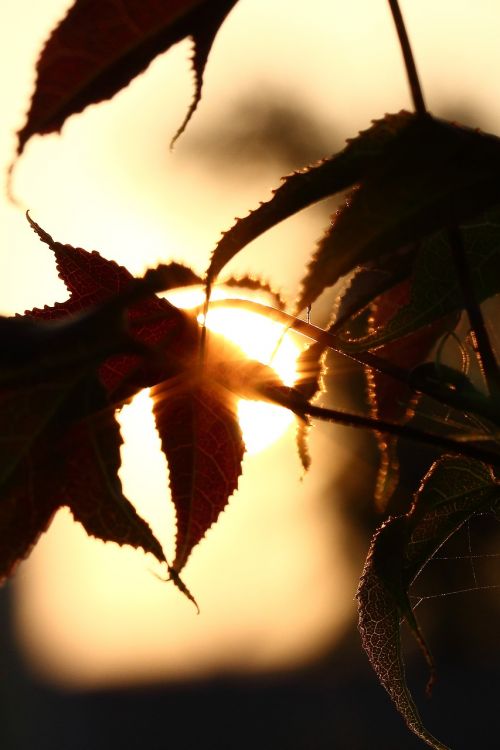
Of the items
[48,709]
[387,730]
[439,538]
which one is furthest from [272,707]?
[439,538]

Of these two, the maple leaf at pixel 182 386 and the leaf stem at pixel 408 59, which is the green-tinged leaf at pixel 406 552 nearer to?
the maple leaf at pixel 182 386

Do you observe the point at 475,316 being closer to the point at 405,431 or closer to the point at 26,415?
the point at 405,431

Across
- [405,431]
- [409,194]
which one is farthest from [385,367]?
[409,194]

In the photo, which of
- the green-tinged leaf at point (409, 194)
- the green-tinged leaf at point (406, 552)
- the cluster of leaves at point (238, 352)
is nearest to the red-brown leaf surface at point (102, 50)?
the cluster of leaves at point (238, 352)

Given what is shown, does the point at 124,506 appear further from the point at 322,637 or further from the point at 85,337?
the point at 322,637

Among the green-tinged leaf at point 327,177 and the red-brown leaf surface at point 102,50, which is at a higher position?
the red-brown leaf surface at point 102,50

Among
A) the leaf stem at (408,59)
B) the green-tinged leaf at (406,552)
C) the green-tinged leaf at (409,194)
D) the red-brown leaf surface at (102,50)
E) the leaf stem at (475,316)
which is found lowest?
the green-tinged leaf at (406,552)

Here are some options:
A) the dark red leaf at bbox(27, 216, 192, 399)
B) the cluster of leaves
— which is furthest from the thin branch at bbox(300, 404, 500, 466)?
the dark red leaf at bbox(27, 216, 192, 399)
